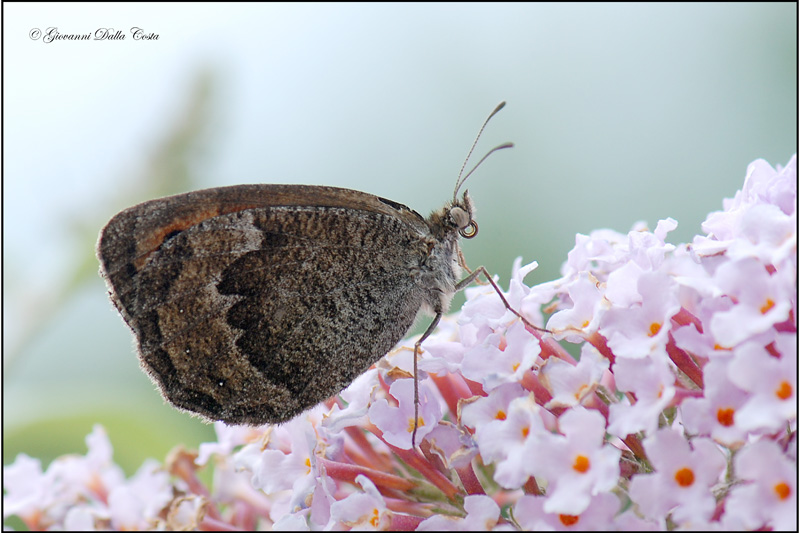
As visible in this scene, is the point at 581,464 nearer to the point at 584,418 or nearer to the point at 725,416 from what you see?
the point at 584,418

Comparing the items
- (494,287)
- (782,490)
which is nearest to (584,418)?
(782,490)

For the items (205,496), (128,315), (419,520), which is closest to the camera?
(419,520)

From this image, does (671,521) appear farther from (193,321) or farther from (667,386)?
(193,321)

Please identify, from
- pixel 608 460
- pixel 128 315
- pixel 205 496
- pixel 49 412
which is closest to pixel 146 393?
pixel 49 412

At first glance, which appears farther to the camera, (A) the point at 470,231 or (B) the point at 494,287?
(A) the point at 470,231

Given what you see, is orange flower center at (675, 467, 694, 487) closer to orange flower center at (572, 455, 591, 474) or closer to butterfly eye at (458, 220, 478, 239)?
orange flower center at (572, 455, 591, 474)

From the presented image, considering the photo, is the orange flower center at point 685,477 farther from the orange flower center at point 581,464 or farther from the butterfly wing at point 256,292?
the butterfly wing at point 256,292

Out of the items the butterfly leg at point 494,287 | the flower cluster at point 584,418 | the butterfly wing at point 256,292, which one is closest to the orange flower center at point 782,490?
the flower cluster at point 584,418
